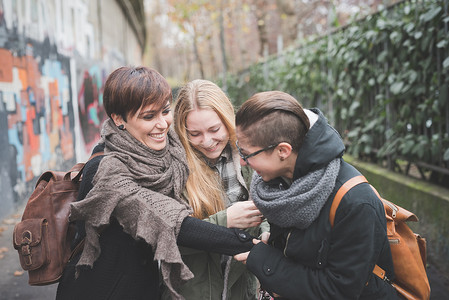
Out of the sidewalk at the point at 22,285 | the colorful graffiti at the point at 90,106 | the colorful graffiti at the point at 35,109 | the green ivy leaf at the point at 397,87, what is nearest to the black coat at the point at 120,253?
the sidewalk at the point at 22,285

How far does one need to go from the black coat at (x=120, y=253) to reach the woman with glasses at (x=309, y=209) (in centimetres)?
21

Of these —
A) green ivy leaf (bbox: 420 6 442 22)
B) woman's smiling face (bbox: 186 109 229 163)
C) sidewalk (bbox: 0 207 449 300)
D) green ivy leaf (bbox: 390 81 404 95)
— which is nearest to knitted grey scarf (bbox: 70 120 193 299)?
woman's smiling face (bbox: 186 109 229 163)

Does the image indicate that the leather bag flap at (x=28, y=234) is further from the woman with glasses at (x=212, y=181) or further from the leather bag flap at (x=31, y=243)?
the woman with glasses at (x=212, y=181)

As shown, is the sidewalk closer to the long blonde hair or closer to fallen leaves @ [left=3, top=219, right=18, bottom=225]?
fallen leaves @ [left=3, top=219, right=18, bottom=225]

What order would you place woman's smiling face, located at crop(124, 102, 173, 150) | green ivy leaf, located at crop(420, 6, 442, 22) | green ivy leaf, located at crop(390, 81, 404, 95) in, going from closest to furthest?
woman's smiling face, located at crop(124, 102, 173, 150) < green ivy leaf, located at crop(420, 6, 442, 22) < green ivy leaf, located at crop(390, 81, 404, 95)

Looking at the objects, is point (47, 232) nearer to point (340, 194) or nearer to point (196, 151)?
point (196, 151)

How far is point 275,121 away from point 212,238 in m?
0.64

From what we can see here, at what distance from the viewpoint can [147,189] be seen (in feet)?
6.11

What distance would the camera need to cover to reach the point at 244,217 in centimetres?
190

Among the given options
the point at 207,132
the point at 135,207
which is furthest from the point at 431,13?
the point at 135,207

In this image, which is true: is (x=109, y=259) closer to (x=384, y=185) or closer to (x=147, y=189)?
(x=147, y=189)

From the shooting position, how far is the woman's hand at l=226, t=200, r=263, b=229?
6.22ft

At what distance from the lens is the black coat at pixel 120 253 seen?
6.04 feet

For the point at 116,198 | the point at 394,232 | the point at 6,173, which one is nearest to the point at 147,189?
the point at 116,198
